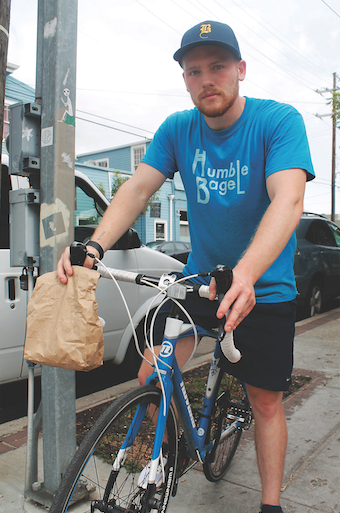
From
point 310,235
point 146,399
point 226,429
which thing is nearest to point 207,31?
point 146,399

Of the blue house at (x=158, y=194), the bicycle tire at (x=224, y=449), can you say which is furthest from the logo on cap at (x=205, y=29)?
the blue house at (x=158, y=194)

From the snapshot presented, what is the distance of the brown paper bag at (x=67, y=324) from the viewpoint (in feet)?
5.10

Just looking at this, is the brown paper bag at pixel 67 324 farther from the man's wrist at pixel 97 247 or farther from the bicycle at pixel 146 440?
the man's wrist at pixel 97 247

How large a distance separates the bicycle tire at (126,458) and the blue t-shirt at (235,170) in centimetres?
73

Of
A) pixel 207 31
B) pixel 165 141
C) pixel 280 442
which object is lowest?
pixel 280 442

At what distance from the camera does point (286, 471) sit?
2721 millimetres

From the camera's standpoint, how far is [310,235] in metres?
8.05

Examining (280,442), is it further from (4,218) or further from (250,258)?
(4,218)

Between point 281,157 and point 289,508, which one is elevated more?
point 281,157

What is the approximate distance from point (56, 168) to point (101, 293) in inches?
74.8

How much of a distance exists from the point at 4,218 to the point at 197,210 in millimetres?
1956

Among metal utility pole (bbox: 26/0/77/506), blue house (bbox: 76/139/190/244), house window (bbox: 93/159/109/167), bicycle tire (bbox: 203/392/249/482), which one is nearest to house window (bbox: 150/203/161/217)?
blue house (bbox: 76/139/190/244)

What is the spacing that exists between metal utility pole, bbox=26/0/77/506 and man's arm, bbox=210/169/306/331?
1.06m

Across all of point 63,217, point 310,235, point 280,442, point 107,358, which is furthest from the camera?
point 310,235
